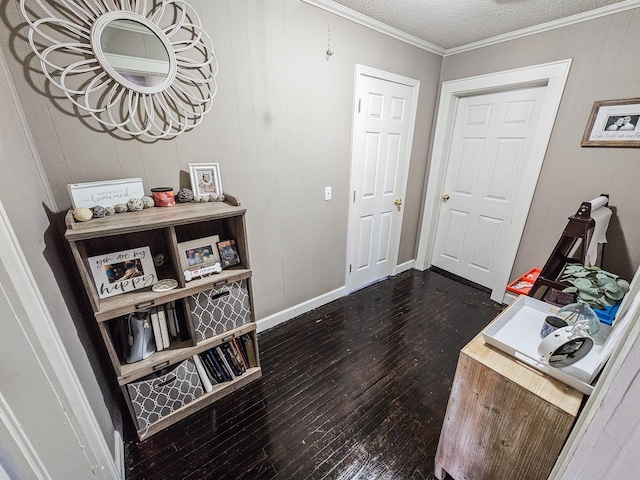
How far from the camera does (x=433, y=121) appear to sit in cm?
269

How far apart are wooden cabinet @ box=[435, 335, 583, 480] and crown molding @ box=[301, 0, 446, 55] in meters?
2.14

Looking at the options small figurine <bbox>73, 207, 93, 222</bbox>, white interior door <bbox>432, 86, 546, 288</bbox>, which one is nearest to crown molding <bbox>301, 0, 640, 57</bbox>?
white interior door <bbox>432, 86, 546, 288</bbox>

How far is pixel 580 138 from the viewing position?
6.32 feet

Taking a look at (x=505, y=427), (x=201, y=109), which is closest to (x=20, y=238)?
(x=201, y=109)

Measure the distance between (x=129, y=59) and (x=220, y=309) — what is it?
1294 millimetres

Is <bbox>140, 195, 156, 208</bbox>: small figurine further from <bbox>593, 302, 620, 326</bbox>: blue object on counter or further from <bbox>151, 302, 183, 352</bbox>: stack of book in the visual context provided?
<bbox>593, 302, 620, 326</bbox>: blue object on counter

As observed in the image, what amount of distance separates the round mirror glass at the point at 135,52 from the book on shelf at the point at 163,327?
1112 millimetres

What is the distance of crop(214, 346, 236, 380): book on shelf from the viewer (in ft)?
5.04

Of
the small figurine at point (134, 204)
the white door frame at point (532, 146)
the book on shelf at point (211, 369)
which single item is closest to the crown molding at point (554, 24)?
the white door frame at point (532, 146)

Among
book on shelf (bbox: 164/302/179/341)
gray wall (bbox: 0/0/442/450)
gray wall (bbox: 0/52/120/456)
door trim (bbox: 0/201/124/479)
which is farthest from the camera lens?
book on shelf (bbox: 164/302/179/341)

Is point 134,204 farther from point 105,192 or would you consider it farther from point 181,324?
point 181,324

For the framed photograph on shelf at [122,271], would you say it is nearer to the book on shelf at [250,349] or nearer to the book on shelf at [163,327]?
the book on shelf at [163,327]

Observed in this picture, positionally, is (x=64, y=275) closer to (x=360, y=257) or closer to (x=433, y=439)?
(x=433, y=439)

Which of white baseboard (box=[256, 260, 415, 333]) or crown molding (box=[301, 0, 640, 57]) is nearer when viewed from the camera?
crown molding (box=[301, 0, 640, 57])
